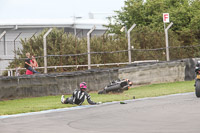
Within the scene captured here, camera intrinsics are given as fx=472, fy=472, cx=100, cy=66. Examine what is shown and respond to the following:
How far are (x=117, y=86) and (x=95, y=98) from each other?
5.39 feet

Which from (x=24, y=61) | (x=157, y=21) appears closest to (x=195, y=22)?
(x=157, y=21)

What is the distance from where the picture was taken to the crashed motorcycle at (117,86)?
1744cm

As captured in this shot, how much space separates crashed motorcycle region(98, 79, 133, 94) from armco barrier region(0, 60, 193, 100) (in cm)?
79

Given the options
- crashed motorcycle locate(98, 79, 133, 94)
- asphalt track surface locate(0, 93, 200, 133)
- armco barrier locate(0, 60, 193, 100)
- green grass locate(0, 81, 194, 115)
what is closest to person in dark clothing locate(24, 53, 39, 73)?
armco barrier locate(0, 60, 193, 100)

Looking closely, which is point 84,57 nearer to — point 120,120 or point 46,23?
point 120,120

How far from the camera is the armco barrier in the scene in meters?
16.9

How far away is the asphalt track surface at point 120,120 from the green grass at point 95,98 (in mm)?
1152

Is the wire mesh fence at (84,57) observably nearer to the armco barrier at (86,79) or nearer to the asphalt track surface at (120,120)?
the armco barrier at (86,79)

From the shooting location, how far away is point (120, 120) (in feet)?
31.6

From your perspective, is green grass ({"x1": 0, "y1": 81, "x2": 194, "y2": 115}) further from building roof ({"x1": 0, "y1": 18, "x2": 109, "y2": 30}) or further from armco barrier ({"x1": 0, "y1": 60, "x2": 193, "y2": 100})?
building roof ({"x1": 0, "y1": 18, "x2": 109, "y2": 30})

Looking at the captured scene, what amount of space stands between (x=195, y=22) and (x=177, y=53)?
902cm

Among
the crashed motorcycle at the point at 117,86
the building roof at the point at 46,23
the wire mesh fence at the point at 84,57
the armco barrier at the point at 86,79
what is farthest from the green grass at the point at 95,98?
the building roof at the point at 46,23

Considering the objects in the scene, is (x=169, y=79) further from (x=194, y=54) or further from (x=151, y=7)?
(x=151, y=7)

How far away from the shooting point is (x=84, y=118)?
1035 centimetres
